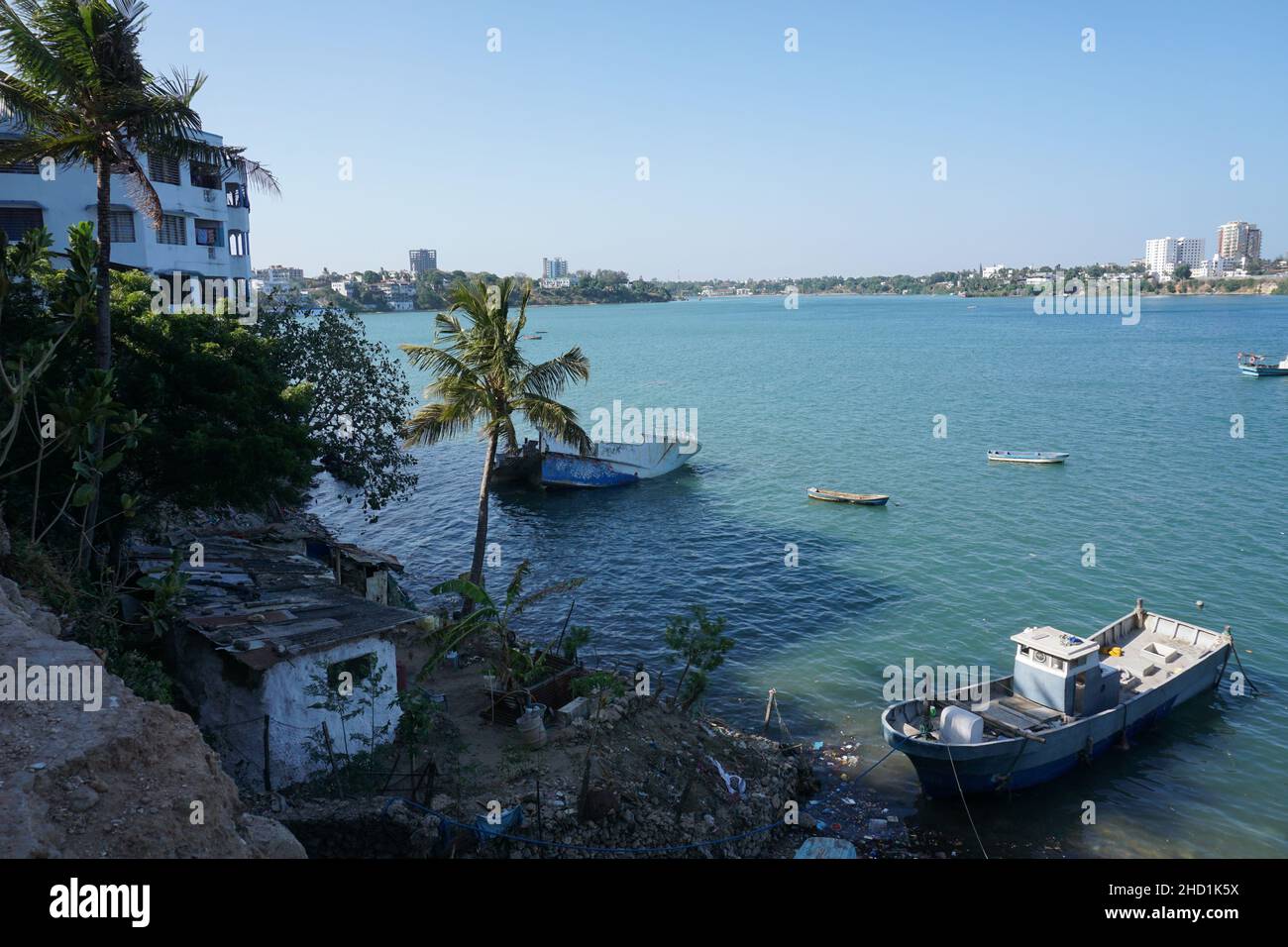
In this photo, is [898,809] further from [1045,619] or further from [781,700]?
[1045,619]

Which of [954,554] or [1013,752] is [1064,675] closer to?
[1013,752]

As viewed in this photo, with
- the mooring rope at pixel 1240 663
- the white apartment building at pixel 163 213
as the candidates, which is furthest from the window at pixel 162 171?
the mooring rope at pixel 1240 663

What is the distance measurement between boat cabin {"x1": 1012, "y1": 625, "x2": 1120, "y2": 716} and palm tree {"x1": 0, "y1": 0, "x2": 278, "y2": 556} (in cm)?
2028

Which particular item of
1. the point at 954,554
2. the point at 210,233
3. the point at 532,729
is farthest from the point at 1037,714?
the point at 210,233

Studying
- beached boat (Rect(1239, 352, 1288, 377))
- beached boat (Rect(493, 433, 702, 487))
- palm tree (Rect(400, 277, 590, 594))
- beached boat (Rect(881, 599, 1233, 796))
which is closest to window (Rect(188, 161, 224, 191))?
beached boat (Rect(493, 433, 702, 487))

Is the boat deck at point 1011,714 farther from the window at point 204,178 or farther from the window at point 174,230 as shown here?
the window at point 204,178

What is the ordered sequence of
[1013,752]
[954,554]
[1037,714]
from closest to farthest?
[1013,752]
[1037,714]
[954,554]

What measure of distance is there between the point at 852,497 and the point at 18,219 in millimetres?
37292

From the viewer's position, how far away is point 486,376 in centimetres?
2316

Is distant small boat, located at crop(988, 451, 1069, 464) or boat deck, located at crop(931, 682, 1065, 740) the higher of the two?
distant small boat, located at crop(988, 451, 1069, 464)

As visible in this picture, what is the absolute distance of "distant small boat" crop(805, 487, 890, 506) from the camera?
140 feet

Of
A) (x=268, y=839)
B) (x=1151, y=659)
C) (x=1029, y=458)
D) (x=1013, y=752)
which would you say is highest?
(x=1029, y=458)

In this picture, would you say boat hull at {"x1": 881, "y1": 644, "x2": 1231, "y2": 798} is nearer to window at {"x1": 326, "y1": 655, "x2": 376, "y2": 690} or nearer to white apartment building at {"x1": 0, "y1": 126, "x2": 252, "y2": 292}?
window at {"x1": 326, "y1": 655, "x2": 376, "y2": 690}

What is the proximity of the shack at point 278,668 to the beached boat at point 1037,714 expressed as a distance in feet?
36.0
